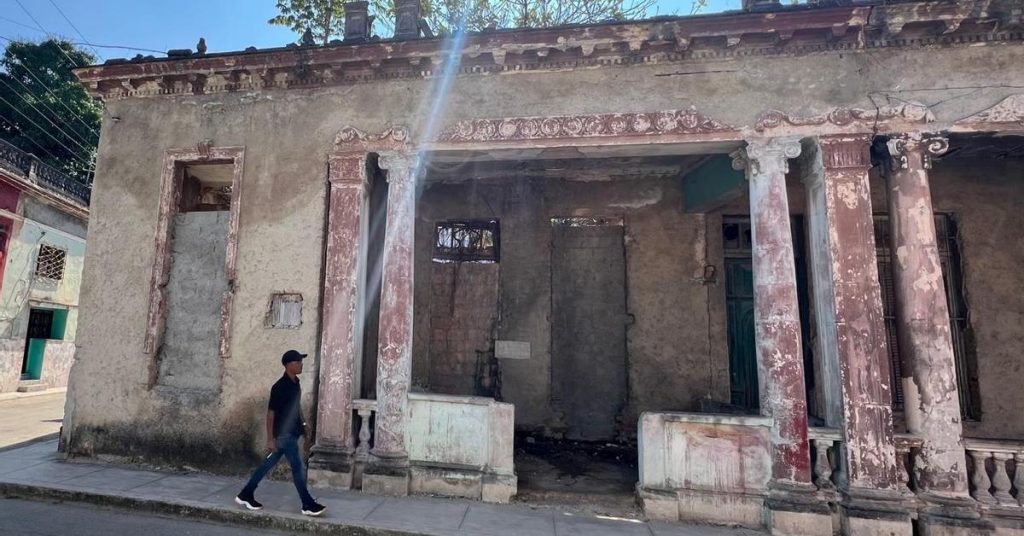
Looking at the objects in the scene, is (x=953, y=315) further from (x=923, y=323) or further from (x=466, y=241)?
(x=466, y=241)

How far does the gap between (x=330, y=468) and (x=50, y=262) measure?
50.0 feet

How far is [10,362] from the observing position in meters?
13.8

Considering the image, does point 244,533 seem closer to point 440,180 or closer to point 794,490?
point 794,490

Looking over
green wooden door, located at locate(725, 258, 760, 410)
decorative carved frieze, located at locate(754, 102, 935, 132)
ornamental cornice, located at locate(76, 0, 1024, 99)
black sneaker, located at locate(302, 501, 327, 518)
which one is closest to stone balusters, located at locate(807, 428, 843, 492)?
green wooden door, located at locate(725, 258, 760, 410)

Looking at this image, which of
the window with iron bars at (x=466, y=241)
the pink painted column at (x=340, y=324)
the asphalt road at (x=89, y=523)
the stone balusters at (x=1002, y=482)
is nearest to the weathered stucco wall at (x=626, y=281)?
the window with iron bars at (x=466, y=241)

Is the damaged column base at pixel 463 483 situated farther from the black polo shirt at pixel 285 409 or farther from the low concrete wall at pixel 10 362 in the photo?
the low concrete wall at pixel 10 362

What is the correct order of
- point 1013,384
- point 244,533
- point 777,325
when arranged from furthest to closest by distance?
point 1013,384, point 777,325, point 244,533

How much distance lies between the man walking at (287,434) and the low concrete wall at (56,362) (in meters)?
15.2

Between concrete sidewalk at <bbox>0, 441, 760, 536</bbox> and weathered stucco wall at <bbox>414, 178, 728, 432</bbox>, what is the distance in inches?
128

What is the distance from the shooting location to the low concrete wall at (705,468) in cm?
522

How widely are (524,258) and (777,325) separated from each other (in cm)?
462

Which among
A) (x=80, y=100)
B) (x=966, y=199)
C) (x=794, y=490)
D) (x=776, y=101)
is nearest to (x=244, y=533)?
(x=794, y=490)

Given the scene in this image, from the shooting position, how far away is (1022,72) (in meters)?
5.40

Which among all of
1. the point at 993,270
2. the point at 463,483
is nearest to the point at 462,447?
the point at 463,483
